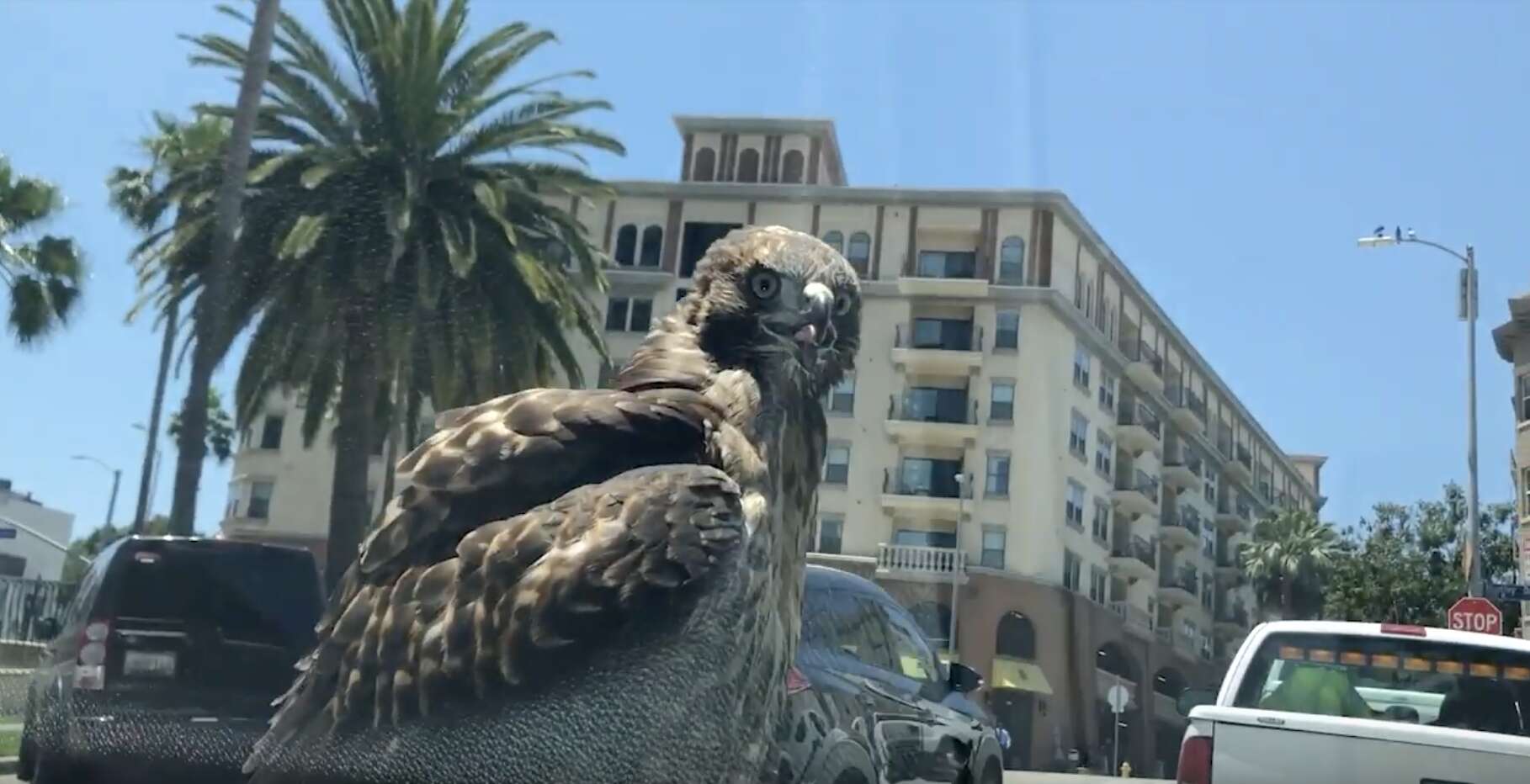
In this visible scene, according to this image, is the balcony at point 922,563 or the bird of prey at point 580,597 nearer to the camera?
the bird of prey at point 580,597

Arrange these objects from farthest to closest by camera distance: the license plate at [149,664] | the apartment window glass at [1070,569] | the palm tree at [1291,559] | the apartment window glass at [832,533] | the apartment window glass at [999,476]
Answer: the palm tree at [1291,559], the apartment window glass at [1070,569], the apartment window glass at [999,476], the apartment window glass at [832,533], the license plate at [149,664]

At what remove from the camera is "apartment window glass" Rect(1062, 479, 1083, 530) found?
4506 cm

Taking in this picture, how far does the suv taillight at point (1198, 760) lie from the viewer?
6.68 meters

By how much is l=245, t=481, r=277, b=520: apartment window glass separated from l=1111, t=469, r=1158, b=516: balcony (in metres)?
27.5

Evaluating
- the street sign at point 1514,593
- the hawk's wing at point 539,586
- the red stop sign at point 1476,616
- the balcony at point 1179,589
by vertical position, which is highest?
the balcony at point 1179,589

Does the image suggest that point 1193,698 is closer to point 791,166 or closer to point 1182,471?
point 791,166

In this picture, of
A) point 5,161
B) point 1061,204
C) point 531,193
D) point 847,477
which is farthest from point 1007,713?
point 5,161

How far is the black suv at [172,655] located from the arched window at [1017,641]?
3485cm

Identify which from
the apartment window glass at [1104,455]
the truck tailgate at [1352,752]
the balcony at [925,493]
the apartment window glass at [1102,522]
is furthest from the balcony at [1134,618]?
the truck tailgate at [1352,752]

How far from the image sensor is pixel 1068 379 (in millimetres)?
44094

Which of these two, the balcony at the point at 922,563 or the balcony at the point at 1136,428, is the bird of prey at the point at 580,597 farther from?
the balcony at the point at 1136,428

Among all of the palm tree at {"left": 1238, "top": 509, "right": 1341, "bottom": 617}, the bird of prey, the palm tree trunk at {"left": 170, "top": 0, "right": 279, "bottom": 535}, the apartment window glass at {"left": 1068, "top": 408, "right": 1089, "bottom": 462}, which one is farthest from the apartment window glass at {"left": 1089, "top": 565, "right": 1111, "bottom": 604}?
the bird of prey

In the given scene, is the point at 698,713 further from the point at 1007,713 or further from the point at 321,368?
the point at 1007,713

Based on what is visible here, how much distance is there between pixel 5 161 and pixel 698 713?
2180 cm
